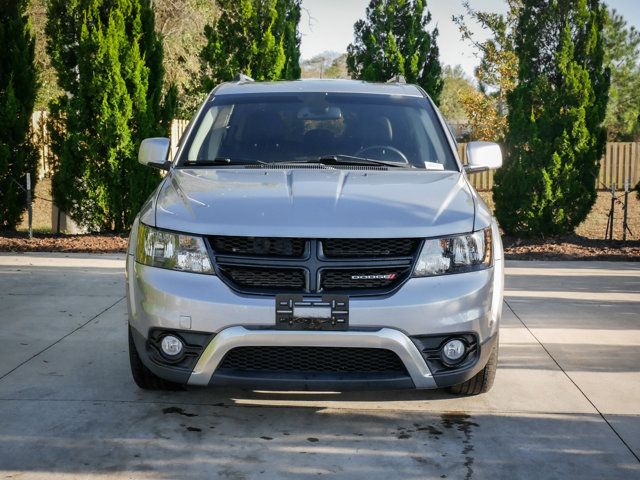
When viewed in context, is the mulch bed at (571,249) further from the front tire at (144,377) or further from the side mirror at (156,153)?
the front tire at (144,377)

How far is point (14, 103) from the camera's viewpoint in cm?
1286

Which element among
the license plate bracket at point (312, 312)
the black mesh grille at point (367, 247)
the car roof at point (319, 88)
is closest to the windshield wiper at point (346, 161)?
the car roof at point (319, 88)

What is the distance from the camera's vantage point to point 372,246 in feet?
14.4

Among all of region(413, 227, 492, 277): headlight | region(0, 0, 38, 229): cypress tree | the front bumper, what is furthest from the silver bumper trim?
region(0, 0, 38, 229): cypress tree

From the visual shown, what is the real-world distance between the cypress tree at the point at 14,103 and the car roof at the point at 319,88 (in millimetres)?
7424

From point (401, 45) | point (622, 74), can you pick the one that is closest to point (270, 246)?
point (401, 45)

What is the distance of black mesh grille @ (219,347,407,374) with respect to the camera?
443 centimetres

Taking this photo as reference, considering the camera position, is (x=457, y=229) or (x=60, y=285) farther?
(x=60, y=285)

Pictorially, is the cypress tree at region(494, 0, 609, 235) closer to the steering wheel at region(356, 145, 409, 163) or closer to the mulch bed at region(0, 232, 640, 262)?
the mulch bed at region(0, 232, 640, 262)

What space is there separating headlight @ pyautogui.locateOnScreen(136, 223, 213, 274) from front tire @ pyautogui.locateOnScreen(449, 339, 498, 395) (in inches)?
64.9

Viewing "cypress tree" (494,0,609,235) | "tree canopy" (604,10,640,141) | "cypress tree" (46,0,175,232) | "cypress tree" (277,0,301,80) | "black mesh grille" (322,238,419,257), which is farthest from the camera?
"tree canopy" (604,10,640,141)

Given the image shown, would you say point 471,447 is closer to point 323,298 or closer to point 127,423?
point 323,298

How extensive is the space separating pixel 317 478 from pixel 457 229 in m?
1.41

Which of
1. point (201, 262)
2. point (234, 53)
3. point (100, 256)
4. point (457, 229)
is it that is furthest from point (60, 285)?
point (234, 53)
